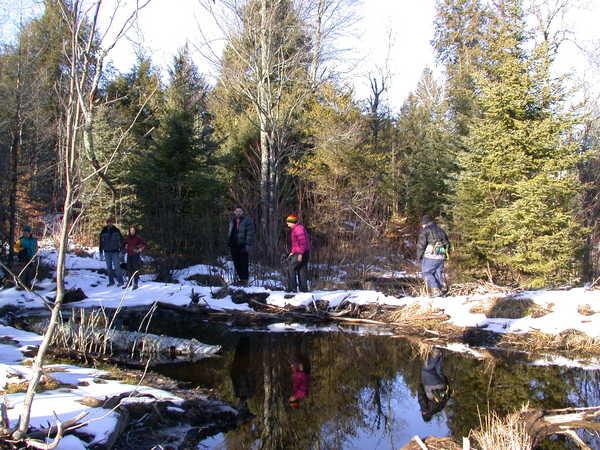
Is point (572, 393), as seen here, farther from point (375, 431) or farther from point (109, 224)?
point (109, 224)

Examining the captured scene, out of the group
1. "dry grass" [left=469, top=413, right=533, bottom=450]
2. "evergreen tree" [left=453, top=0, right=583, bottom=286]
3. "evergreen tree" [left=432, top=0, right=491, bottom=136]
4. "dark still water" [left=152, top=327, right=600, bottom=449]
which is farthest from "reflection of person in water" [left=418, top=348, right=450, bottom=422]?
"evergreen tree" [left=432, top=0, right=491, bottom=136]

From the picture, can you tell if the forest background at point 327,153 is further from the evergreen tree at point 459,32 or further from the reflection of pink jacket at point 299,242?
the reflection of pink jacket at point 299,242

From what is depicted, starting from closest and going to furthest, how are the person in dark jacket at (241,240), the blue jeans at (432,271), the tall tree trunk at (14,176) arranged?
1. the blue jeans at (432,271)
2. the person in dark jacket at (241,240)
3. the tall tree trunk at (14,176)

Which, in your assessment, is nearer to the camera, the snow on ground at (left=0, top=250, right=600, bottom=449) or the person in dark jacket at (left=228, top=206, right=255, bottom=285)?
the snow on ground at (left=0, top=250, right=600, bottom=449)

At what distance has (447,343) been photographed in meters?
8.64

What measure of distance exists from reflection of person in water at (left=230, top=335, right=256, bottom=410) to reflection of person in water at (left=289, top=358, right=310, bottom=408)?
0.50m

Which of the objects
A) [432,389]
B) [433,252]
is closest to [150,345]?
[432,389]

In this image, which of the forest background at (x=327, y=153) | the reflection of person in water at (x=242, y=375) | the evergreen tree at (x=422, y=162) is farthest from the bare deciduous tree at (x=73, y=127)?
the evergreen tree at (x=422, y=162)

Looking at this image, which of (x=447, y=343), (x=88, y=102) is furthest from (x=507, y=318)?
(x=88, y=102)

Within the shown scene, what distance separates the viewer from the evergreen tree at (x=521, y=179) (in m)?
13.3

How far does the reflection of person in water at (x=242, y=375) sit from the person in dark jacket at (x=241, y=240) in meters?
3.87

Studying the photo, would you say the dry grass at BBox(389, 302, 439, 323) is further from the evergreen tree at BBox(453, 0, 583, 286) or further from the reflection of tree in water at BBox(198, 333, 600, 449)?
the evergreen tree at BBox(453, 0, 583, 286)

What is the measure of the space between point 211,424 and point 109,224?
9.75 metres

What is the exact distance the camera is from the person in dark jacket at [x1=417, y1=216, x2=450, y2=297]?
417 inches
